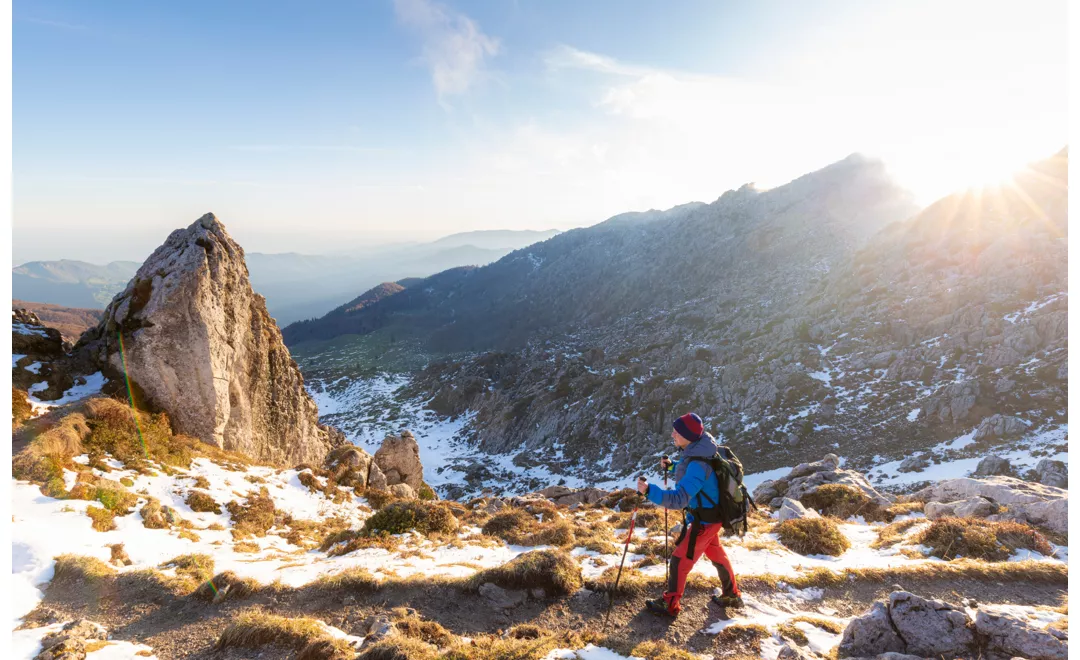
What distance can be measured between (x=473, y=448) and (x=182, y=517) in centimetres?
5966

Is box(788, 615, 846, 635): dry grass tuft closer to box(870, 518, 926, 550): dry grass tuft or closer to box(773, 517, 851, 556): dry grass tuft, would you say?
box(773, 517, 851, 556): dry grass tuft

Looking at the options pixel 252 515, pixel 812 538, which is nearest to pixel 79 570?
pixel 252 515

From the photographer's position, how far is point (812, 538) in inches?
472

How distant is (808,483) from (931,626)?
62.5 ft

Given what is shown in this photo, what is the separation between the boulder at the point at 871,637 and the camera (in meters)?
6.46

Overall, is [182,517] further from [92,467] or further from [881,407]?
[881,407]

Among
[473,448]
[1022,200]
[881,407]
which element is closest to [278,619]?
[881,407]

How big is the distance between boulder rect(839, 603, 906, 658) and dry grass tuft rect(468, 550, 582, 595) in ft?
14.9

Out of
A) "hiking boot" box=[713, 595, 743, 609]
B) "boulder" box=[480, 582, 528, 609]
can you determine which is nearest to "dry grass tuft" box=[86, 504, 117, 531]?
"boulder" box=[480, 582, 528, 609]

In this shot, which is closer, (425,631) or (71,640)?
(71,640)

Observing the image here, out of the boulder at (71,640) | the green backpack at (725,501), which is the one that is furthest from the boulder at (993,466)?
the boulder at (71,640)

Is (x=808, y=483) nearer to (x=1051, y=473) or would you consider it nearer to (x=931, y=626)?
(x=1051, y=473)

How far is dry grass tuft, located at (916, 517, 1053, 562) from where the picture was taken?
1082cm

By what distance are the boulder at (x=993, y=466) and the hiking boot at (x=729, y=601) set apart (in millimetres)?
32972
